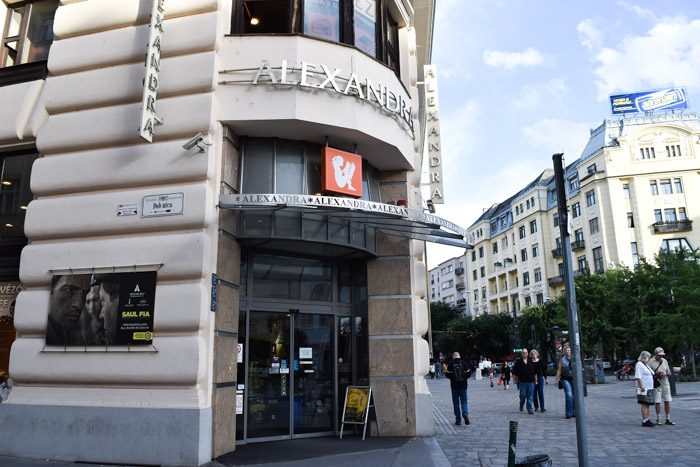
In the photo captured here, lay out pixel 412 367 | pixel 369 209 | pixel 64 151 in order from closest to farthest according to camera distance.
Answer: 1. pixel 369 209
2. pixel 64 151
3. pixel 412 367

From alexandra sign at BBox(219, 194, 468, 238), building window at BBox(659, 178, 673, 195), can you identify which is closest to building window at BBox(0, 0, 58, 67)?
alexandra sign at BBox(219, 194, 468, 238)

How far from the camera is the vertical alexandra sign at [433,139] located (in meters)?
14.4

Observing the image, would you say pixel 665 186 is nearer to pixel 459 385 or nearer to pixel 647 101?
pixel 647 101

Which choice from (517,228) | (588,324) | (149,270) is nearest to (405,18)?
(149,270)

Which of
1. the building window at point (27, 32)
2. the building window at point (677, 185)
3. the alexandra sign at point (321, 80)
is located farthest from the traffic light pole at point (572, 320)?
the building window at point (677, 185)

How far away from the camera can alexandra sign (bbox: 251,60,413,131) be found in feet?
34.1

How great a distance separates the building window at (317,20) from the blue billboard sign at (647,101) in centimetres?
6362

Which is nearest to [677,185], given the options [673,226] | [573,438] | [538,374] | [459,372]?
[673,226]

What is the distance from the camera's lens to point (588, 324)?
36.7 m

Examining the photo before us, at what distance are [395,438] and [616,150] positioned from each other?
6032 cm

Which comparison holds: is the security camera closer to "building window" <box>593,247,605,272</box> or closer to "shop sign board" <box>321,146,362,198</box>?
"shop sign board" <box>321,146,362,198</box>

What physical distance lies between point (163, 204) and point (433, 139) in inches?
306

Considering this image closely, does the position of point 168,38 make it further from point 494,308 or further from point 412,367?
point 494,308

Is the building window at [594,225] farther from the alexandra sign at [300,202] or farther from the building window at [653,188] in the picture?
the alexandra sign at [300,202]
